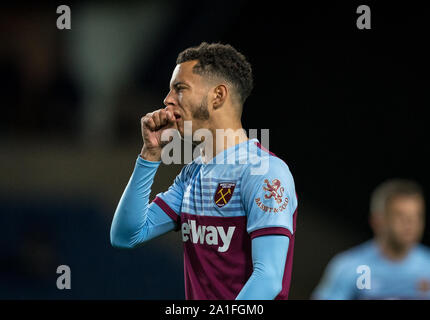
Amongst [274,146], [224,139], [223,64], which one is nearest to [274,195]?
[224,139]

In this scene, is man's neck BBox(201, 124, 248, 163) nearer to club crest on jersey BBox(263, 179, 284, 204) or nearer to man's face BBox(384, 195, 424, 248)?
club crest on jersey BBox(263, 179, 284, 204)

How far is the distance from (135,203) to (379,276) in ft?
7.16

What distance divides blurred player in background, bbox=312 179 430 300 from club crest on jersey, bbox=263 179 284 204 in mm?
1785

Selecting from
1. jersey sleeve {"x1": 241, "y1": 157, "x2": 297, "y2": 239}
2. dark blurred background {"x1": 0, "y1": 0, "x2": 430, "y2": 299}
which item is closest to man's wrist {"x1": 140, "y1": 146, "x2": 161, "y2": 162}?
jersey sleeve {"x1": 241, "y1": 157, "x2": 297, "y2": 239}

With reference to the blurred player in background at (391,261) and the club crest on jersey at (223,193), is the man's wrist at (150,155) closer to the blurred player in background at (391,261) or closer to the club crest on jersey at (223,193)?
the club crest on jersey at (223,193)

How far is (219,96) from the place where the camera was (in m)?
2.35

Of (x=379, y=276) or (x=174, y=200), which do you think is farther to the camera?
(x=379, y=276)

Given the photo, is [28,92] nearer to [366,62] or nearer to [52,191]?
[52,191]

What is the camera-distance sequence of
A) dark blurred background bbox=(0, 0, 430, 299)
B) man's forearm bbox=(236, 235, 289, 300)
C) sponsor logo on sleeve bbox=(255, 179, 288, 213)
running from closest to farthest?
man's forearm bbox=(236, 235, 289, 300) < sponsor logo on sleeve bbox=(255, 179, 288, 213) < dark blurred background bbox=(0, 0, 430, 299)

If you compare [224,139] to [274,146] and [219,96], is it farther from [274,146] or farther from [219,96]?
[274,146]

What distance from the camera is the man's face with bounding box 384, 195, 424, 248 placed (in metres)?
3.60

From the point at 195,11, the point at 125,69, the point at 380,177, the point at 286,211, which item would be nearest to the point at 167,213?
the point at 286,211

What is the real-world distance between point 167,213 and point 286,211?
65cm

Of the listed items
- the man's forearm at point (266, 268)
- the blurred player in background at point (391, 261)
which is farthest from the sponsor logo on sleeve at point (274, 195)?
the blurred player in background at point (391, 261)
